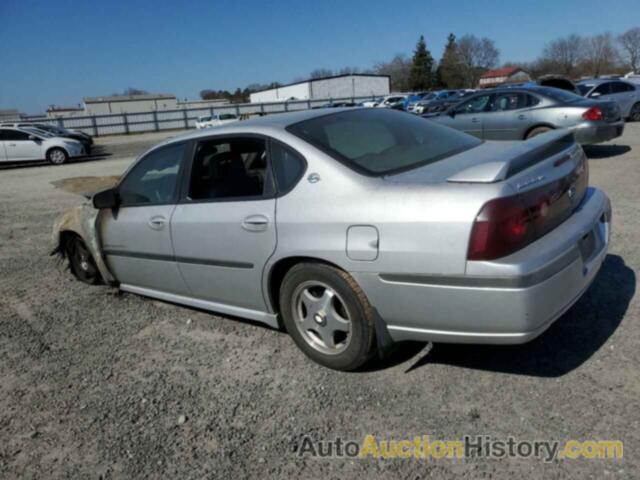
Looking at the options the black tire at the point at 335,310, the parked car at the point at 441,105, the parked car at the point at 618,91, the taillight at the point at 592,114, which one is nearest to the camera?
the black tire at the point at 335,310

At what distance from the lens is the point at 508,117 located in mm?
9938

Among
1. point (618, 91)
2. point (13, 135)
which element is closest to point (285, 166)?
point (618, 91)

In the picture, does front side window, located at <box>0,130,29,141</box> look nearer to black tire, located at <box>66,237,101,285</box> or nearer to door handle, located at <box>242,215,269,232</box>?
black tire, located at <box>66,237,101,285</box>

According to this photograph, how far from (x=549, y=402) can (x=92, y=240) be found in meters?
3.87

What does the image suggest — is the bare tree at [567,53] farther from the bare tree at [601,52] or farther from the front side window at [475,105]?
the front side window at [475,105]

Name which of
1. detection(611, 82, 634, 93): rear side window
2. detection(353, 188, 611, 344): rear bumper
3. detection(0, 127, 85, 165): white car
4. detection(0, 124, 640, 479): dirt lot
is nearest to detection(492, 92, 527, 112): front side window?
detection(0, 124, 640, 479): dirt lot

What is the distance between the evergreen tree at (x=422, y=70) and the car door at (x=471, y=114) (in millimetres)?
72802

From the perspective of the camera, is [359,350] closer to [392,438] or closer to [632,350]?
[392,438]

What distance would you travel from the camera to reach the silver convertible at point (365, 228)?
246 cm

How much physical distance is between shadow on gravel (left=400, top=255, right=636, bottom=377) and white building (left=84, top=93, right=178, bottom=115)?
79475mm

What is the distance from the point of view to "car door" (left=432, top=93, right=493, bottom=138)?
34.3ft

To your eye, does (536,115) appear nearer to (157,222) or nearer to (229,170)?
(229,170)

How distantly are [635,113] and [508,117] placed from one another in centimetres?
1013

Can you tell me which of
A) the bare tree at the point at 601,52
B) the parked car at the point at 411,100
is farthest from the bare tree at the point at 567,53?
the parked car at the point at 411,100
